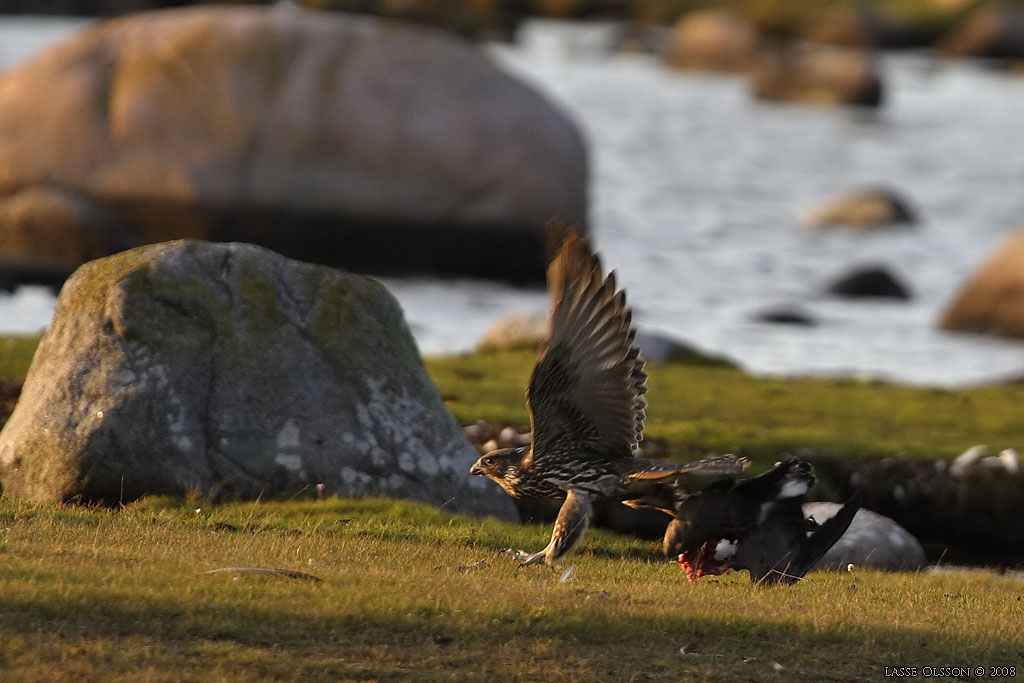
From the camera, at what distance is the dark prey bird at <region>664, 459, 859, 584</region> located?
35.0 feet

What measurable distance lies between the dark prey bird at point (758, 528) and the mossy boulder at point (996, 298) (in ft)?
66.4

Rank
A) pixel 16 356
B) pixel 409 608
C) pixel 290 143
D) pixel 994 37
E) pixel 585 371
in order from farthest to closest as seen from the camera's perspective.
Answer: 1. pixel 994 37
2. pixel 290 143
3. pixel 16 356
4. pixel 585 371
5. pixel 409 608

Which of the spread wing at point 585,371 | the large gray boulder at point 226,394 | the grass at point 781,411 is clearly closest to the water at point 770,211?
the grass at point 781,411

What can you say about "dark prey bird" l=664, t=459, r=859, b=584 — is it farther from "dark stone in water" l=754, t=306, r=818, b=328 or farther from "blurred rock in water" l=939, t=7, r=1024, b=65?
"blurred rock in water" l=939, t=7, r=1024, b=65

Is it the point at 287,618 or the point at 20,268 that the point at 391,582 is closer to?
the point at 287,618

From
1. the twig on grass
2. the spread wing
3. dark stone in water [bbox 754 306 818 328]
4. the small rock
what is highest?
the spread wing

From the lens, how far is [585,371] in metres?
10.3

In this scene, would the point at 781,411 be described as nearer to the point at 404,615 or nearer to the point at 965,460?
the point at 965,460

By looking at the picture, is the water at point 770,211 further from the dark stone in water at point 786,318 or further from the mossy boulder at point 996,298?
the mossy boulder at point 996,298

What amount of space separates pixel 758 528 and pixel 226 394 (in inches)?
183

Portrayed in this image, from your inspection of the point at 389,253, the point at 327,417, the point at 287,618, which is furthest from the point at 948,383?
the point at 287,618

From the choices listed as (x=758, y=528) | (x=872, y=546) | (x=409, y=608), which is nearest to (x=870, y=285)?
(x=872, y=546)

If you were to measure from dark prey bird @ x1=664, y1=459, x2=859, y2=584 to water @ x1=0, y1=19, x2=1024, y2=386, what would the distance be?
1463 cm

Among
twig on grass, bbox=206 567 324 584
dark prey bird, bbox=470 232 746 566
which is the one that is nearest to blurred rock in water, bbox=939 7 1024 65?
dark prey bird, bbox=470 232 746 566
